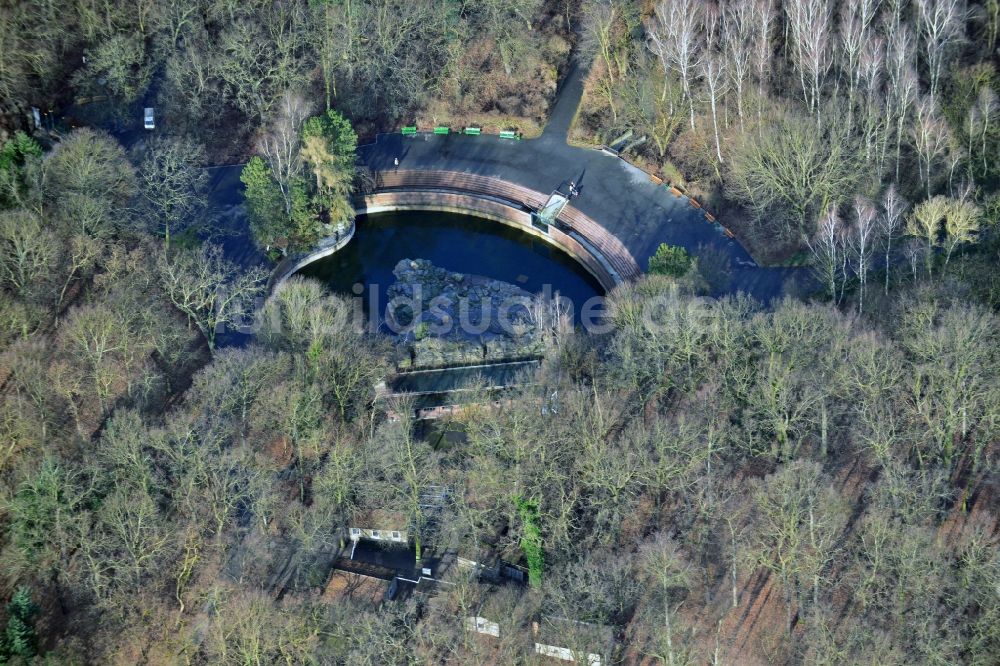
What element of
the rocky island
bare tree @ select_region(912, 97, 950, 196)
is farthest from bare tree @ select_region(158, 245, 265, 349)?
bare tree @ select_region(912, 97, 950, 196)

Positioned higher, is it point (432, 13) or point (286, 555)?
point (432, 13)

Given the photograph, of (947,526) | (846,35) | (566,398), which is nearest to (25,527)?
(566,398)

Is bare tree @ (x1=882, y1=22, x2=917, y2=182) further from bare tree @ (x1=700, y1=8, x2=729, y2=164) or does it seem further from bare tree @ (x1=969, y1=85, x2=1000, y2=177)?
bare tree @ (x1=700, y1=8, x2=729, y2=164)

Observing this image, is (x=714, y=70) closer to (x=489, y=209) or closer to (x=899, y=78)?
(x=899, y=78)

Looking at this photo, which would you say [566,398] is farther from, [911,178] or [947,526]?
[911,178]

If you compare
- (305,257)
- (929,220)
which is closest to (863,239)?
(929,220)

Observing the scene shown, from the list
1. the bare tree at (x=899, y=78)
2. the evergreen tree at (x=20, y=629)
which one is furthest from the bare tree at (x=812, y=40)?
the evergreen tree at (x=20, y=629)

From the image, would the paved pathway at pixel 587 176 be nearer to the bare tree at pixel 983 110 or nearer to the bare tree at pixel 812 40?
the bare tree at pixel 812 40

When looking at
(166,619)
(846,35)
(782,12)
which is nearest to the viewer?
(166,619)
